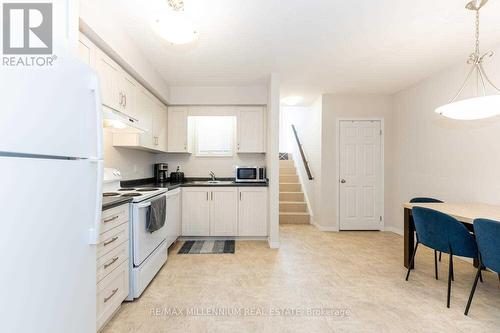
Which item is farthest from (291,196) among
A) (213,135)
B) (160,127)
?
(160,127)

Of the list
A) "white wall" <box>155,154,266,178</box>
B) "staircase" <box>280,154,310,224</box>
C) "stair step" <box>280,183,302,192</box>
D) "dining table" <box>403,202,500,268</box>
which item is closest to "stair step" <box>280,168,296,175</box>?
"staircase" <box>280,154,310,224</box>

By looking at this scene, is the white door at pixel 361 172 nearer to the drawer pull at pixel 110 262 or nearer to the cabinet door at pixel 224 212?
the cabinet door at pixel 224 212

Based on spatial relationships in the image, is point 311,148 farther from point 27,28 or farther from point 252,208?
point 27,28

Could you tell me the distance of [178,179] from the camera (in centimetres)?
441

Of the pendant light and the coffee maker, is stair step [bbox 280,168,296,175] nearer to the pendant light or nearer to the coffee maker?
the coffee maker

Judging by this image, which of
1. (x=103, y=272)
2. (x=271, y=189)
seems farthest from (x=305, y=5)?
(x=103, y=272)

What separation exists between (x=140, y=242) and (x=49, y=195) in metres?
1.46

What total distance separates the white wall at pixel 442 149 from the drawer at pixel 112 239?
12.9 feet

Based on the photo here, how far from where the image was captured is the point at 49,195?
937 millimetres

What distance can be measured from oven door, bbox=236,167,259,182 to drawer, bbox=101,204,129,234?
2262 mm

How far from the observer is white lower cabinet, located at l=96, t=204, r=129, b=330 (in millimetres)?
1701

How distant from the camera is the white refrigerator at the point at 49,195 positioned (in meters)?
0.79

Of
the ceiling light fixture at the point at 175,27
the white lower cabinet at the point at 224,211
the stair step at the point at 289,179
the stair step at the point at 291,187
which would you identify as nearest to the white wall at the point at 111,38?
the ceiling light fixture at the point at 175,27

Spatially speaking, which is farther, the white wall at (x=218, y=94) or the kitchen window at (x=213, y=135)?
the kitchen window at (x=213, y=135)
